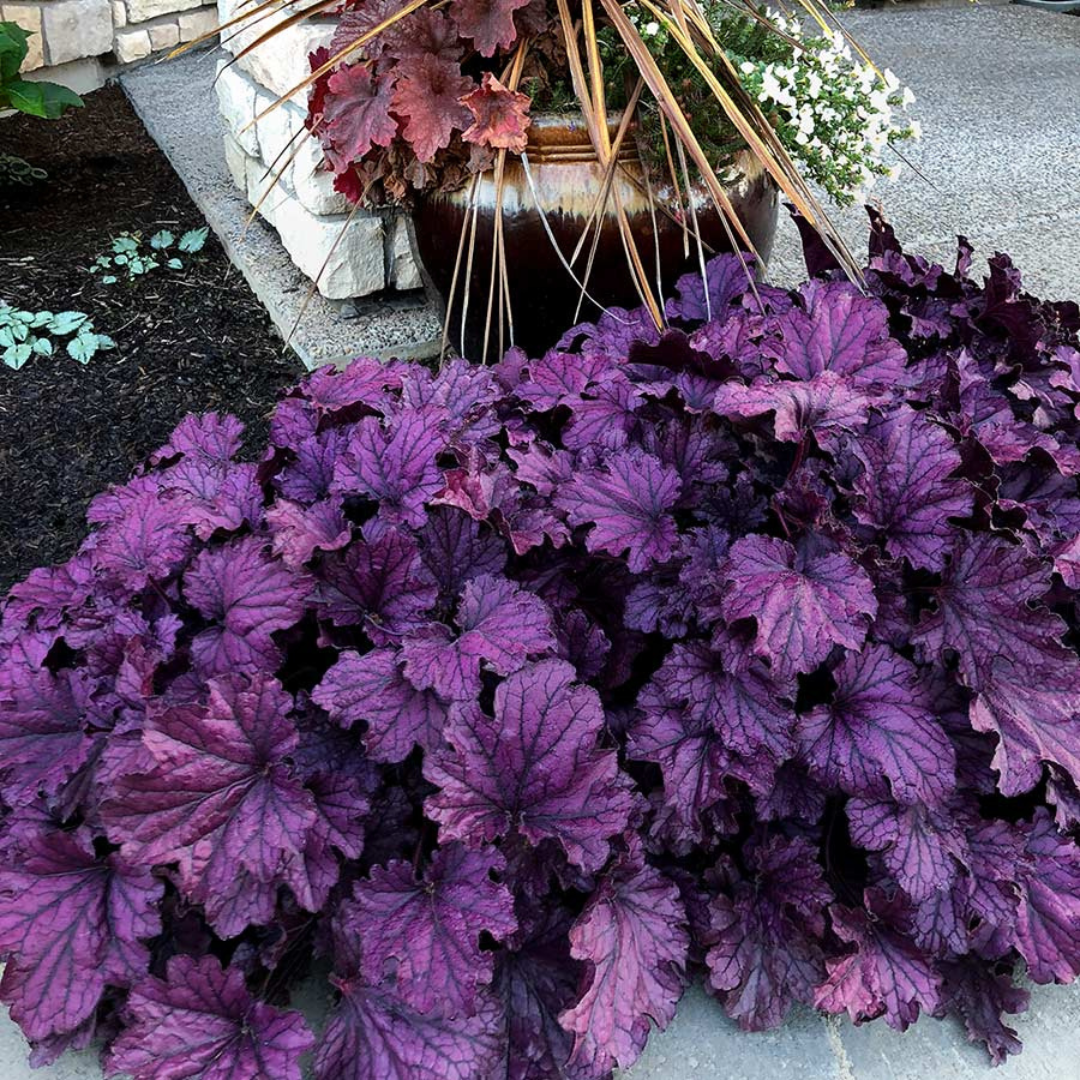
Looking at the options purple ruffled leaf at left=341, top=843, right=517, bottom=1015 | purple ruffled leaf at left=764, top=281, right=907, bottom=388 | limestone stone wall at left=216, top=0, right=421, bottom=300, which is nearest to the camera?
purple ruffled leaf at left=341, top=843, right=517, bottom=1015

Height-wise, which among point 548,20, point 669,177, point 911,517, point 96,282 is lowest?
point 96,282

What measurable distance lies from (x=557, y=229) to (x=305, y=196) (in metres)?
0.70

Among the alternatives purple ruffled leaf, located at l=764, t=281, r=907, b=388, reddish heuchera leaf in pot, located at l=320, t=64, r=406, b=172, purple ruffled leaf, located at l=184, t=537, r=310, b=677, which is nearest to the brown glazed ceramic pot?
reddish heuchera leaf in pot, located at l=320, t=64, r=406, b=172

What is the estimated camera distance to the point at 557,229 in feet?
6.00

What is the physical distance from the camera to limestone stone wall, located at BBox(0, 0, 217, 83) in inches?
139

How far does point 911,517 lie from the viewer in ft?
4.11

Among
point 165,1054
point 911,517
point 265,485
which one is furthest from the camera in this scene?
point 265,485

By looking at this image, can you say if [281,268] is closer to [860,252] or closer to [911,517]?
[860,252]

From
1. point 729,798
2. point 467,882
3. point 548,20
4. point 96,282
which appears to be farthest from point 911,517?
point 96,282

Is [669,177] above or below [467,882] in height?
above

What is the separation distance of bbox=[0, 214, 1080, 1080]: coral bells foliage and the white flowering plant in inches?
22.2

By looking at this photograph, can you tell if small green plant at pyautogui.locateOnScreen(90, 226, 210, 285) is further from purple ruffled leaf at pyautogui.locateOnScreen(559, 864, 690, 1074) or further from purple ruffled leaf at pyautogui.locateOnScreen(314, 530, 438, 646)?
purple ruffled leaf at pyautogui.locateOnScreen(559, 864, 690, 1074)

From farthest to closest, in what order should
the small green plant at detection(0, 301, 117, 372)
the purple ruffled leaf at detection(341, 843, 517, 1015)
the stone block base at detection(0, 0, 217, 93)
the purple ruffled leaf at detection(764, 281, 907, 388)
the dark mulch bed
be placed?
the stone block base at detection(0, 0, 217, 93) → the small green plant at detection(0, 301, 117, 372) → the dark mulch bed → the purple ruffled leaf at detection(764, 281, 907, 388) → the purple ruffled leaf at detection(341, 843, 517, 1015)

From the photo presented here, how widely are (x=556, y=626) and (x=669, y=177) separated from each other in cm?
94
